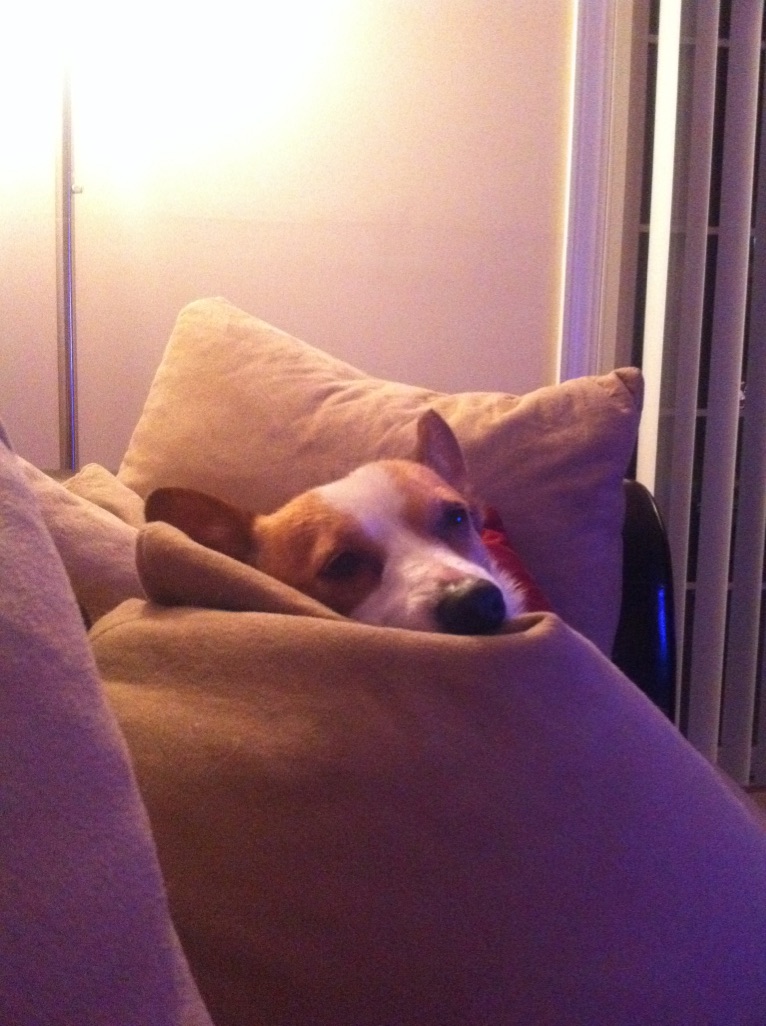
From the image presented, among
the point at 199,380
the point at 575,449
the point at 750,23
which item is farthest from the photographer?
the point at 750,23

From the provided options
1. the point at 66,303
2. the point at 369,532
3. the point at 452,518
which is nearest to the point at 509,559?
the point at 452,518

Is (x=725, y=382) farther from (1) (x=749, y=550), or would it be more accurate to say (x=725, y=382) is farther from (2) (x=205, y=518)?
(2) (x=205, y=518)

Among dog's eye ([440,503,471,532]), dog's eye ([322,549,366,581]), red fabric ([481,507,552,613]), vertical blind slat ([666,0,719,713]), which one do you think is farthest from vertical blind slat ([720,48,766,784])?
dog's eye ([322,549,366,581])

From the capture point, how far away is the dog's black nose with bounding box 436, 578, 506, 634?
89 centimetres

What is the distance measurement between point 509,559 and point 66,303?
134 cm

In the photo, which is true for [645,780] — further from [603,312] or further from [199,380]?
[603,312]

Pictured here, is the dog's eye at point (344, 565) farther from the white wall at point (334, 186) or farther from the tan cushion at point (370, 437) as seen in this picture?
the white wall at point (334, 186)

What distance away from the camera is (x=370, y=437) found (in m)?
1.42

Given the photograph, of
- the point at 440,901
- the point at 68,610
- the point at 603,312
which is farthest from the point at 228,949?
the point at 603,312

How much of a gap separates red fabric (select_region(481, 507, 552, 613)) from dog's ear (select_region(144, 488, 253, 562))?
0.37m

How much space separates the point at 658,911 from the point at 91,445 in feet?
6.89

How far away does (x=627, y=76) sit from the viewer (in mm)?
2330

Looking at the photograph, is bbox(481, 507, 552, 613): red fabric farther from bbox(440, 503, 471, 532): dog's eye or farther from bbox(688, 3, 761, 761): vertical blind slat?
bbox(688, 3, 761, 761): vertical blind slat

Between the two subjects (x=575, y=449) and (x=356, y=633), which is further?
(x=575, y=449)
